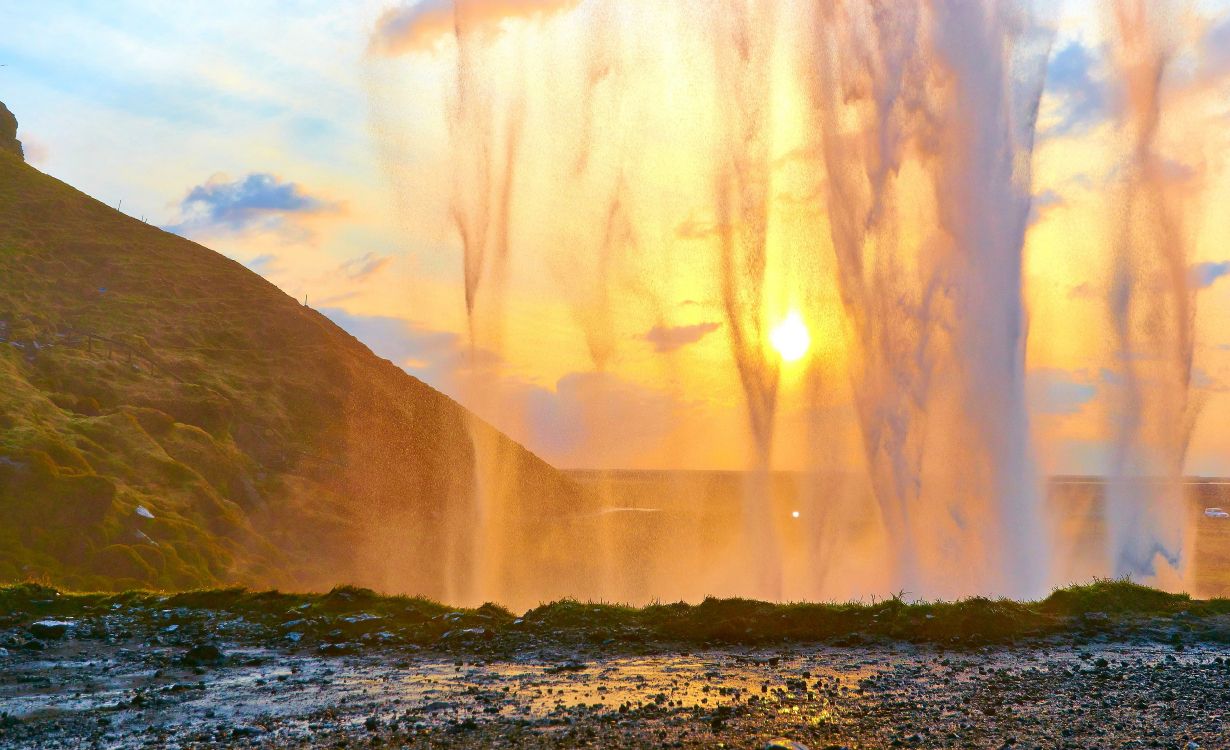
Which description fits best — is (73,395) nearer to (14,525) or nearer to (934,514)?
(14,525)

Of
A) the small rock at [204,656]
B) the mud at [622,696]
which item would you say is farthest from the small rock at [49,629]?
the small rock at [204,656]

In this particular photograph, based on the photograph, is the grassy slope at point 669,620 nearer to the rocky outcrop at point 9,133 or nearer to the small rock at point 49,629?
the small rock at point 49,629

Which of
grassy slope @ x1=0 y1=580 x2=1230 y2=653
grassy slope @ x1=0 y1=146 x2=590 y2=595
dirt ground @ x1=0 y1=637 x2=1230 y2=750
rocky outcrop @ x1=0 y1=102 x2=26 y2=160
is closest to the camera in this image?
dirt ground @ x1=0 y1=637 x2=1230 y2=750

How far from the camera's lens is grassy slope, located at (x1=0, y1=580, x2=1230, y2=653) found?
17.0 metres

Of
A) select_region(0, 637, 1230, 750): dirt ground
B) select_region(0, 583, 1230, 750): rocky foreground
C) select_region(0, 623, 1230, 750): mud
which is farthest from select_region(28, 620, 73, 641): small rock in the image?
select_region(0, 637, 1230, 750): dirt ground

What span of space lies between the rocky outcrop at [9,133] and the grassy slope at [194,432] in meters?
14.8

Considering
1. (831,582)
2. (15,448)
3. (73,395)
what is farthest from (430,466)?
(831,582)

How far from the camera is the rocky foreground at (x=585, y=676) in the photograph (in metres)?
11.0

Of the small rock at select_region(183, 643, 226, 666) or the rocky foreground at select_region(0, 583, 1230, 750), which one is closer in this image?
the rocky foreground at select_region(0, 583, 1230, 750)

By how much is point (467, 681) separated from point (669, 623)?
5474 millimetres

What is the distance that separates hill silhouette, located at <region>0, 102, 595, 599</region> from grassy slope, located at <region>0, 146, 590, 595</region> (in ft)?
0.66

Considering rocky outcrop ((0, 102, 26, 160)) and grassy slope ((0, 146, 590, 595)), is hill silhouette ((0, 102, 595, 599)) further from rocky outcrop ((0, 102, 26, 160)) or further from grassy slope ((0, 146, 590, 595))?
rocky outcrop ((0, 102, 26, 160))

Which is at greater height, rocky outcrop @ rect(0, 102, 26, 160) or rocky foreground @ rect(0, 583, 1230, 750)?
rocky outcrop @ rect(0, 102, 26, 160)

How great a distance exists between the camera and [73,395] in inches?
2581
